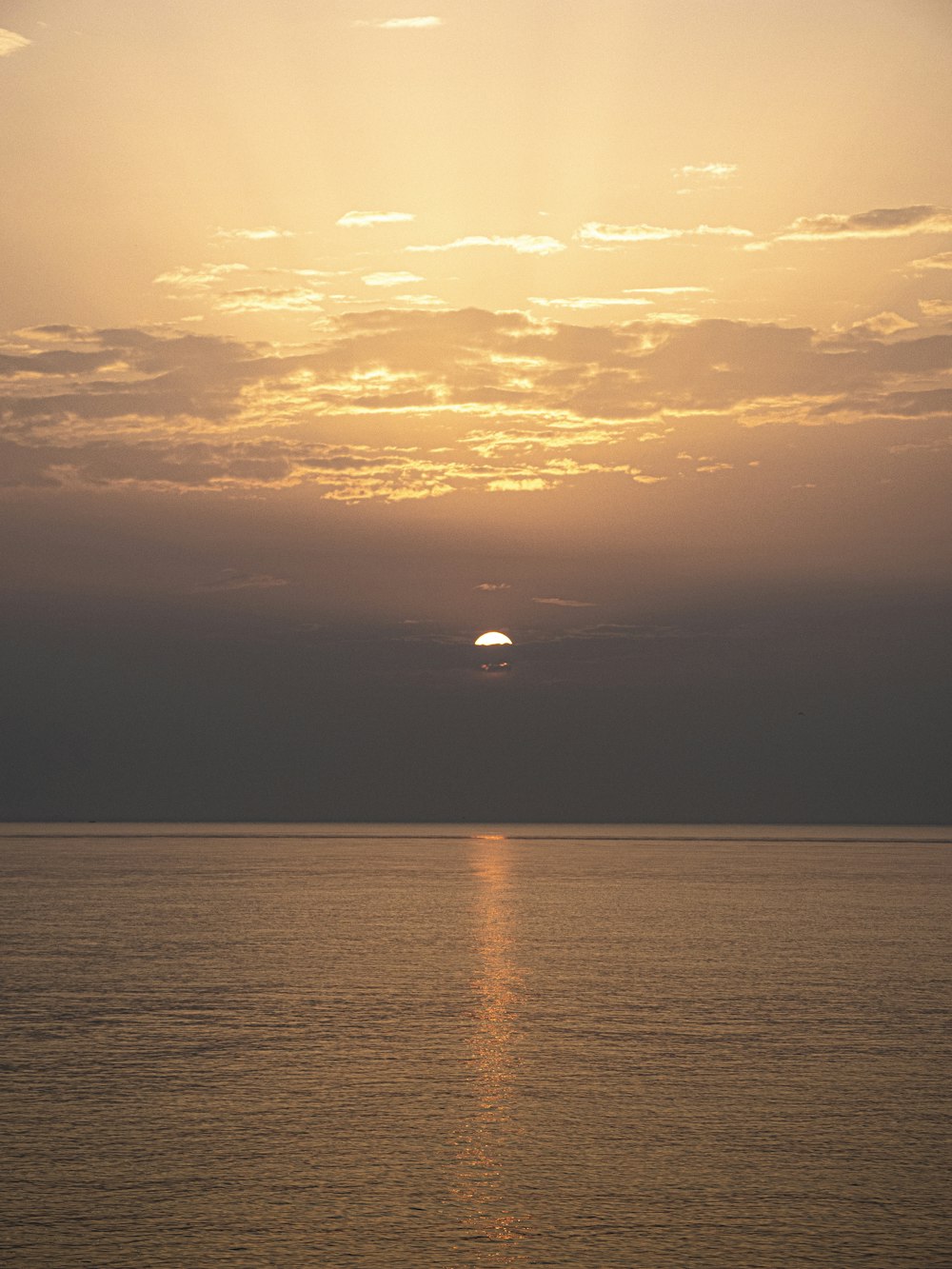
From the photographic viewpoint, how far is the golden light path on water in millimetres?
14953

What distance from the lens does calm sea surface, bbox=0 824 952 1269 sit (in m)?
15.1

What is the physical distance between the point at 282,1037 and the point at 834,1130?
11254 mm

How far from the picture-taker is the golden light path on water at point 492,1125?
49.1ft

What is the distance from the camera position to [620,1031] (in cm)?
2792

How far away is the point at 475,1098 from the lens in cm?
2188

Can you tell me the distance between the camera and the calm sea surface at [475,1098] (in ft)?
49.6

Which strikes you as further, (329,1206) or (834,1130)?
(834,1130)

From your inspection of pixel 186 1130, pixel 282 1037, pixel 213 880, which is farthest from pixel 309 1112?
pixel 213 880

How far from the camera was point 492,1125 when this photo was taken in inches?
789

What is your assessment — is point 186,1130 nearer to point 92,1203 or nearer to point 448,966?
point 92,1203

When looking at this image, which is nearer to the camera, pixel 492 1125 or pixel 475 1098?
pixel 492 1125

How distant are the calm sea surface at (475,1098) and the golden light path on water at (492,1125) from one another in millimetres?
58

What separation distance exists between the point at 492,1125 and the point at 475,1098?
6.13 feet

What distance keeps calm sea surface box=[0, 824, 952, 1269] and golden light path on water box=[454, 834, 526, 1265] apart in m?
0.06
